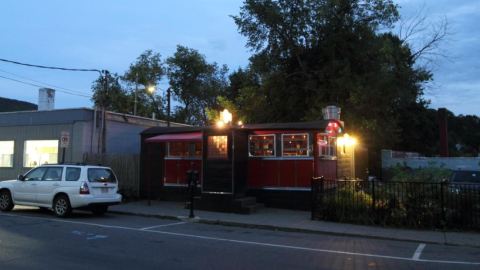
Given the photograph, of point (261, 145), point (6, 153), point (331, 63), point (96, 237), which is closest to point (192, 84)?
point (331, 63)

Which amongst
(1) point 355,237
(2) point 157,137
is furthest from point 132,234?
(2) point 157,137

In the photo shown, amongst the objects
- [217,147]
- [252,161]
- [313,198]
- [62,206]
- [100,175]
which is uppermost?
[217,147]

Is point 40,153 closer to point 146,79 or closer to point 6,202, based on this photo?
point 6,202

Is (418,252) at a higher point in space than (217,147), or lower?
lower

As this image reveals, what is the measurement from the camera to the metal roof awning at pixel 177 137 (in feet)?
62.4

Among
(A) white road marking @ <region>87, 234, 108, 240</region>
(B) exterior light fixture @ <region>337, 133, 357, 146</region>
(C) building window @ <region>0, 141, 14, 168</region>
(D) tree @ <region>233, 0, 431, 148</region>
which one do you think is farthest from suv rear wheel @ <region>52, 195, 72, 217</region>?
(D) tree @ <region>233, 0, 431, 148</region>

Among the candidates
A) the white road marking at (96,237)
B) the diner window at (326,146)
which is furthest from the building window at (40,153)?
the white road marking at (96,237)

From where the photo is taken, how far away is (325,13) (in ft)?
102

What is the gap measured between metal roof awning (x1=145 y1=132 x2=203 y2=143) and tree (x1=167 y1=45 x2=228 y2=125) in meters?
31.1

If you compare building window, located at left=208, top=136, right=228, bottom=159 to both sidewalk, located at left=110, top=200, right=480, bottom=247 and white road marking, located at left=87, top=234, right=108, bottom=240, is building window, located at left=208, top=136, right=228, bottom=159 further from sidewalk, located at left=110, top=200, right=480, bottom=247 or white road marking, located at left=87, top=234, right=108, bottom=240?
white road marking, located at left=87, top=234, right=108, bottom=240

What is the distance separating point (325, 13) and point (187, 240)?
23122 millimetres

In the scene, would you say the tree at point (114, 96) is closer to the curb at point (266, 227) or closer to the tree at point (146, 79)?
the tree at point (146, 79)

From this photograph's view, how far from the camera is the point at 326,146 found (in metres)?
18.7

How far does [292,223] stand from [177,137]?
22.6ft
